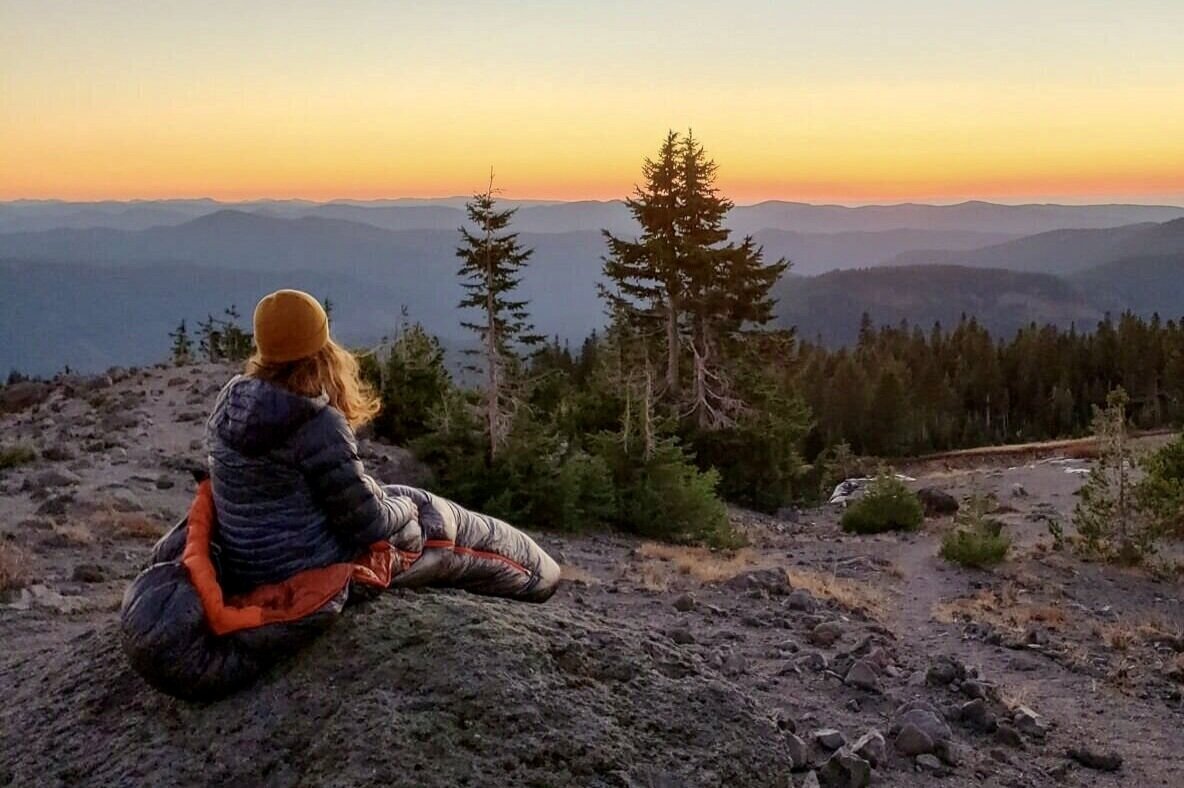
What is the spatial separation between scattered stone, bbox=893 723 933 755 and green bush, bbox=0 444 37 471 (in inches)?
653

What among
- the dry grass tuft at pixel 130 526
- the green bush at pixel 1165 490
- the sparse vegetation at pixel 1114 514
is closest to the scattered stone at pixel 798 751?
the dry grass tuft at pixel 130 526

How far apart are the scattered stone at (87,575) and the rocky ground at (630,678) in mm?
25

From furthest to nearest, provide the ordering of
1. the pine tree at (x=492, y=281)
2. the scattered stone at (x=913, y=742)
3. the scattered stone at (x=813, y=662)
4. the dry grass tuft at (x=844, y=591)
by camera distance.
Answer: the pine tree at (x=492, y=281) < the dry grass tuft at (x=844, y=591) < the scattered stone at (x=813, y=662) < the scattered stone at (x=913, y=742)

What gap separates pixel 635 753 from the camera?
13.7 ft

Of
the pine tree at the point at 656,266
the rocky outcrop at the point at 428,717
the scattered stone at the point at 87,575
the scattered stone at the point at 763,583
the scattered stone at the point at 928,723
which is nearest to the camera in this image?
the rocky outcrop at the point at 428,717

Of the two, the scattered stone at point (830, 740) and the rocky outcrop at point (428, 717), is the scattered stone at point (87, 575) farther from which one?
the scattered stone at point (830, 740)

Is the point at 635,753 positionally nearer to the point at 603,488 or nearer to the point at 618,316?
the point at 603,488

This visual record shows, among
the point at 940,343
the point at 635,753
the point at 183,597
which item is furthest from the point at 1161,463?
the point at 940,343

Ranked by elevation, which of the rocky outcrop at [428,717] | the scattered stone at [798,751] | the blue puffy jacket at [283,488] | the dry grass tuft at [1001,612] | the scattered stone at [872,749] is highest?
the blue puffy jacket at [283,488]

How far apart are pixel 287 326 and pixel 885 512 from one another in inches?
788

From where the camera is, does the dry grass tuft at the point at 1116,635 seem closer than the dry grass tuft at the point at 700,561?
Yes

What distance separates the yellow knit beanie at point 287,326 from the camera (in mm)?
4258

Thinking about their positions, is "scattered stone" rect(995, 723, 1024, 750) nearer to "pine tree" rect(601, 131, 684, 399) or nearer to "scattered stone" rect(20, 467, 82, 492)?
"scattered stone" rect(20, 467, 82, 492)

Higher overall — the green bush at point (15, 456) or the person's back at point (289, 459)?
the person's back at point (289, 459)
